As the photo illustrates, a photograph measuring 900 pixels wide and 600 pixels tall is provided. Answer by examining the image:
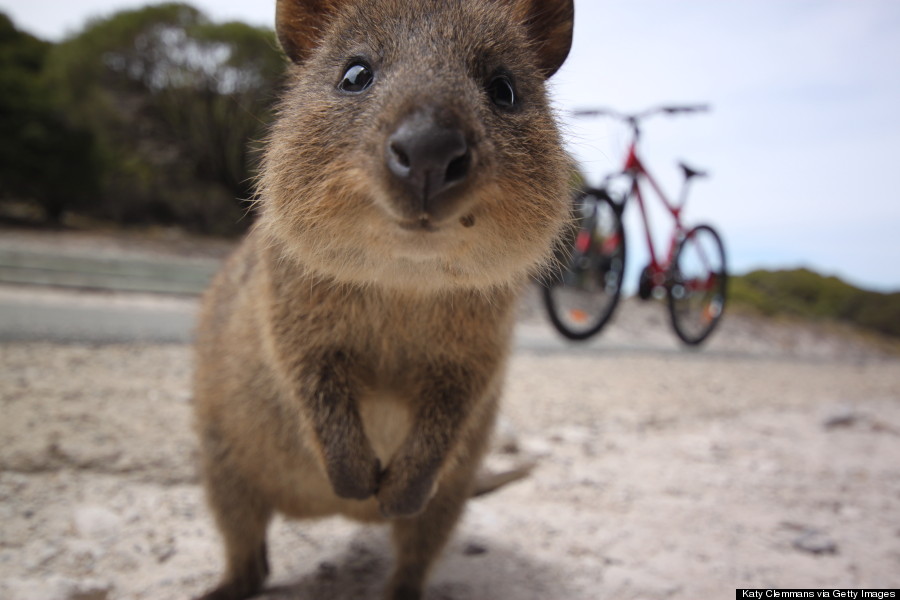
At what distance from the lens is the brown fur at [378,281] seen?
177cm

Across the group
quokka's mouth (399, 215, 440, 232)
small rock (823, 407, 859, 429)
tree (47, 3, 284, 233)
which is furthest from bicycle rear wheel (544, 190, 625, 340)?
tree (47, 3, 284, 233)

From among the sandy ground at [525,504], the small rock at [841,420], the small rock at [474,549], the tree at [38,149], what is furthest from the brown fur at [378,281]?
the tree at [38,149]

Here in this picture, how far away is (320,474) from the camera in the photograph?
9.16 ft

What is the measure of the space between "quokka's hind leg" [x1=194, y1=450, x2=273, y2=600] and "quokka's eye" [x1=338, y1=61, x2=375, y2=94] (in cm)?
196

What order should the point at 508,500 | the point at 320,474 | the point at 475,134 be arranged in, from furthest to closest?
the point at 508,500, the point at 320,474, the point at 475,134

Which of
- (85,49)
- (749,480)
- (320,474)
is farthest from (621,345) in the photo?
(85,49)

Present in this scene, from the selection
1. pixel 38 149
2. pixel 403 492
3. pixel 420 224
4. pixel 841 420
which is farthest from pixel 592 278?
pixel 38 149

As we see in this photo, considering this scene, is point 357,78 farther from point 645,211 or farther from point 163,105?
point 163,105

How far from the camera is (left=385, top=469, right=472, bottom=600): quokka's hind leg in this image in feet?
9.80

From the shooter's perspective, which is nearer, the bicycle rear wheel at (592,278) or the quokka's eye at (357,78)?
the quokka's eye at (357,78)

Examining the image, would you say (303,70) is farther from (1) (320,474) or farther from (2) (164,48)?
(2) (164,48)

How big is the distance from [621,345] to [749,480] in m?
5.94

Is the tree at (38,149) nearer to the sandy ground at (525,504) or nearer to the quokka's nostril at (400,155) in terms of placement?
the sandy ground at (525,504)

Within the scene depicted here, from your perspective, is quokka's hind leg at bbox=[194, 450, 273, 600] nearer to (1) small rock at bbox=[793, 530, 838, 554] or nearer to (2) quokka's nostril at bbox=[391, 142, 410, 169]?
(2) quokka's nostril at bbox=[391, 142, 410, 169]
